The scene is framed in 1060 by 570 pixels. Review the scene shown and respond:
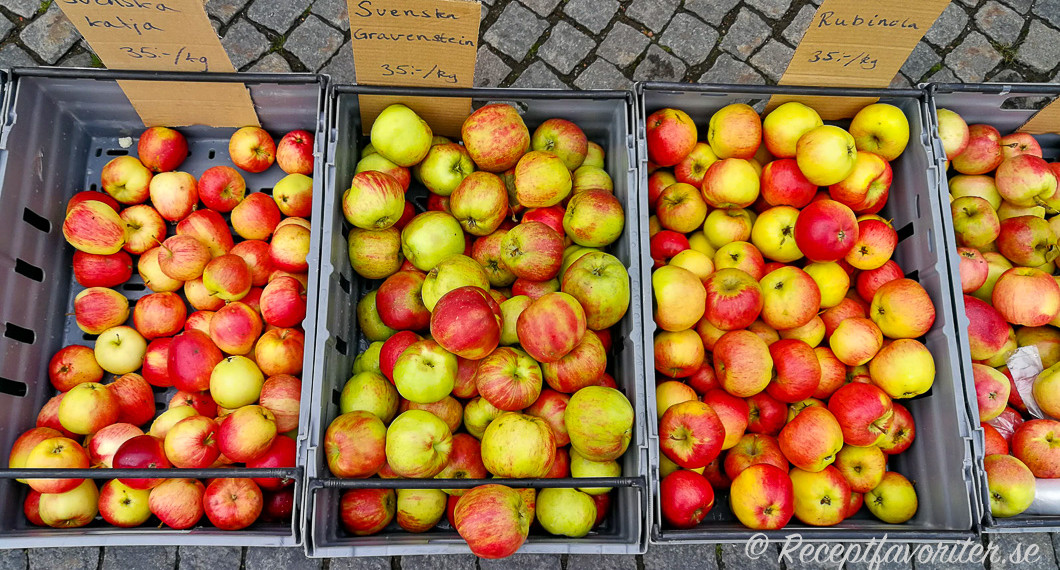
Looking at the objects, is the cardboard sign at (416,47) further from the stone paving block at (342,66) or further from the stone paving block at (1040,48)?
the stone paving block at (1040,48)

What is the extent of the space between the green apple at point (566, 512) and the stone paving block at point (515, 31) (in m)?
2.76

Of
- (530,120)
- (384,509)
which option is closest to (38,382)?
(384,509)

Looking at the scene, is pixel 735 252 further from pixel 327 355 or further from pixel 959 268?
pixel 327 355

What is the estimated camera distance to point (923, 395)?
101 inches

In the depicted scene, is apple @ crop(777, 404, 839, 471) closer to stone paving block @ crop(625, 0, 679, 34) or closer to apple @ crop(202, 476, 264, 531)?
apple @ crop(202, 476, 264, 531)

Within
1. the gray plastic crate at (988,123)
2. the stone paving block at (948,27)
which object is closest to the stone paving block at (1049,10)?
the stone paving block at (948,27)

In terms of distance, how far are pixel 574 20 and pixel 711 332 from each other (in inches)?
96.0

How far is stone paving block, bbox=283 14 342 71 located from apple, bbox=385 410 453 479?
264 centimetres

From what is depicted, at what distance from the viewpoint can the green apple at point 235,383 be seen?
241 centimetres

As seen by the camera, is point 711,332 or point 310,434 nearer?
point 310,434

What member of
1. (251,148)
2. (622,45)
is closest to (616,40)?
(622,45)

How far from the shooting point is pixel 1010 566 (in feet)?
10.6

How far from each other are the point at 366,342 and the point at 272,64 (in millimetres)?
2151

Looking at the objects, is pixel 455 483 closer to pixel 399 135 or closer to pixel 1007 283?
pixel 399 135
